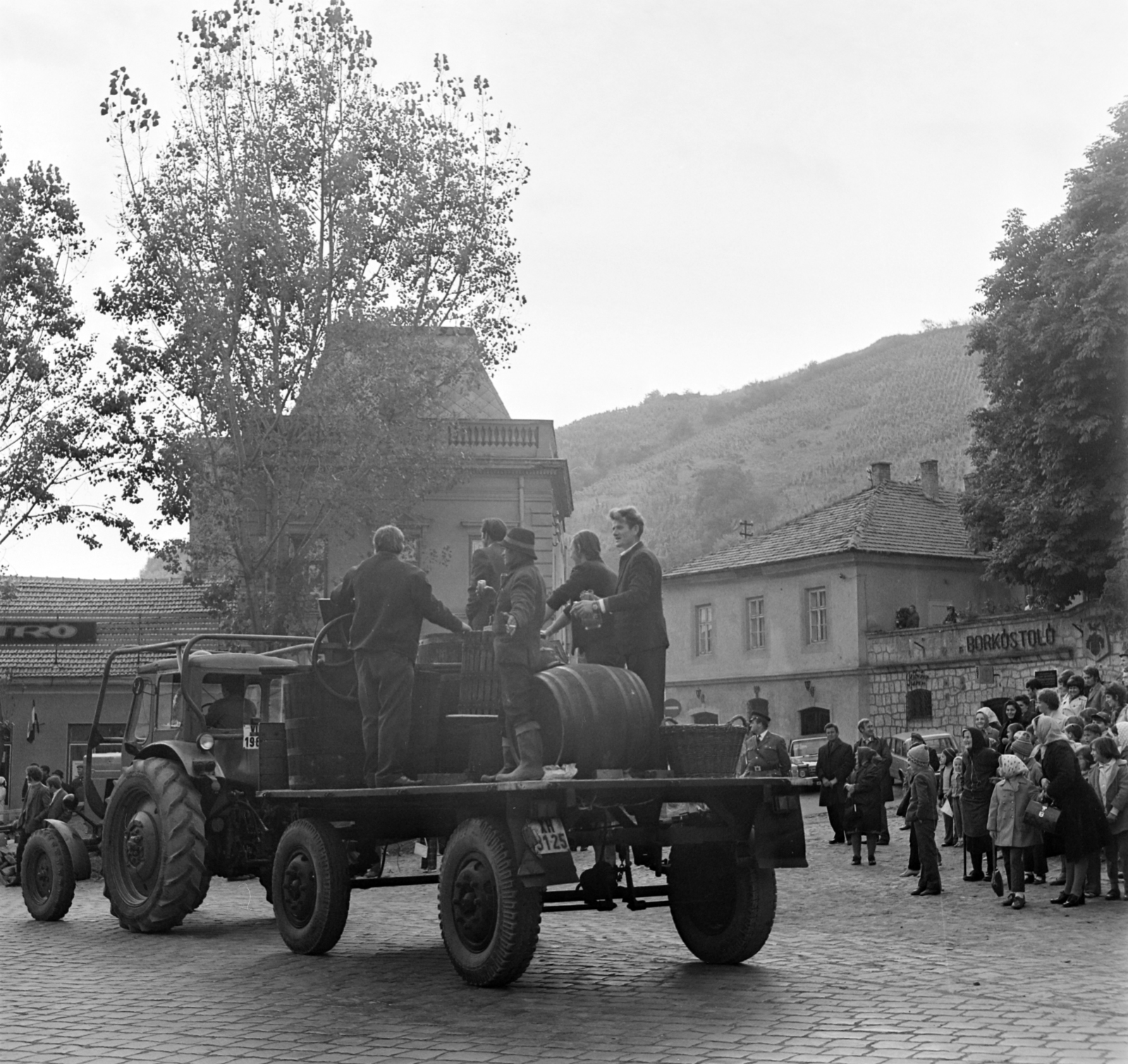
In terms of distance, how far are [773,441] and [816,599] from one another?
10468 cm

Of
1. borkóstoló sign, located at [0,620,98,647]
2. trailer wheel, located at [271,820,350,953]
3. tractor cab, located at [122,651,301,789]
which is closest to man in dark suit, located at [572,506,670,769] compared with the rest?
trailer wheel, located at [271,820,350,953]

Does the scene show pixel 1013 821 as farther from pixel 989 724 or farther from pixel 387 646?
pixel 387 646

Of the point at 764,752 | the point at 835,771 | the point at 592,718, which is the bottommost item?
the point at 592,718

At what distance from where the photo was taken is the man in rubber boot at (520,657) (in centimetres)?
979

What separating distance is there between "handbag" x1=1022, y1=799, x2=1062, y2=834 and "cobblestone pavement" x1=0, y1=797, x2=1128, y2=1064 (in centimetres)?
80

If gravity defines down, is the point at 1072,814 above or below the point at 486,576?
below

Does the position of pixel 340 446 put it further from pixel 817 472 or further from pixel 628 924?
pixel 817 472

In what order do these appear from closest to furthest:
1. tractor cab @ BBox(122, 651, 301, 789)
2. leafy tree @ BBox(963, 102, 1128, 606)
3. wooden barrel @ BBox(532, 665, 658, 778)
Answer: wooden barrel @ BBox(532, 665, 658, 778)
tractor cab @ BBox(122, 651, 301, 789)
leafy tree @ BBox(963, 102, 1128, 606)

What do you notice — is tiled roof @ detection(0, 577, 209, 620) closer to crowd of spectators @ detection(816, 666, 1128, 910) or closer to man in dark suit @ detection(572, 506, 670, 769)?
crowd of spectators @ detection(816, 666, 1128, 910)

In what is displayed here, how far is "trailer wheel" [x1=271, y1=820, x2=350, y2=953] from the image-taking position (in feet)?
36.7

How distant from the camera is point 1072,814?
1518cm

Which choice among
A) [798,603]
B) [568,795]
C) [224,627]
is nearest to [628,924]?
[568,795]

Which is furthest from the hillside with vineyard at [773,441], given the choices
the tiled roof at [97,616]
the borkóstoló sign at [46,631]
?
the borkóstoló sign at [46,631]

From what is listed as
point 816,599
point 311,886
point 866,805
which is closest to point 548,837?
point 311,886
